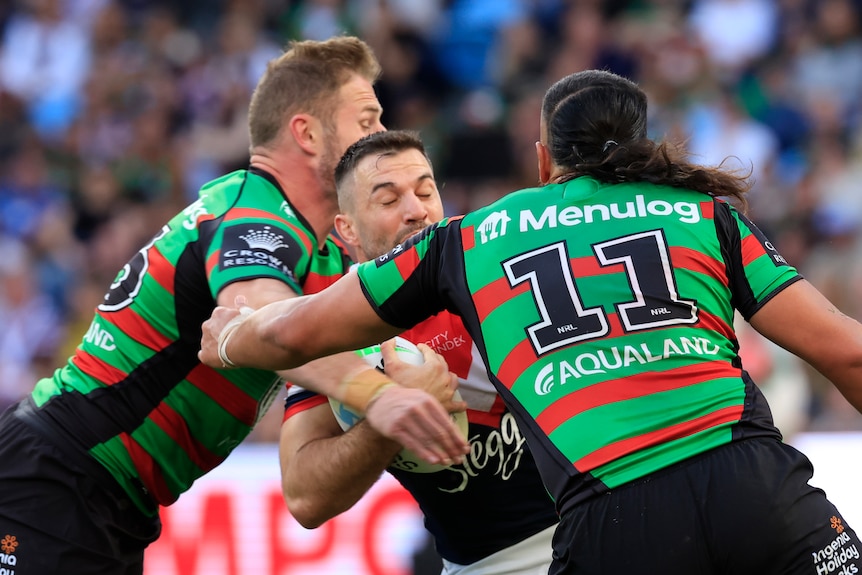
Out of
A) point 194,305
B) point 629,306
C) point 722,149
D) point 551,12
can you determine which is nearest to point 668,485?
point 629,306

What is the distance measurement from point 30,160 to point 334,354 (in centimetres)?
972

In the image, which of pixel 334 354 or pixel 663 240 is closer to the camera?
pixel 663 240

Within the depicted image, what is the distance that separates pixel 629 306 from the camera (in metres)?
3.30

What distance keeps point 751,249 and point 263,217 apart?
6.41 ft

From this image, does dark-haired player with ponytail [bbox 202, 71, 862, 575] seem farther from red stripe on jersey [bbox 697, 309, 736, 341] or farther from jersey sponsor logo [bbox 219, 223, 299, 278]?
jersey sponsor logo [bbox 219, 223, 299, 278]

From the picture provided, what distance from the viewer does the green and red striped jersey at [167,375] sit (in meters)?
4.70

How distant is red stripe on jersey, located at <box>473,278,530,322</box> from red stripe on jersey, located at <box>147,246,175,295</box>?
1.69m

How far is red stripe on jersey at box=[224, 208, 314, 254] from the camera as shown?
464 centimetres

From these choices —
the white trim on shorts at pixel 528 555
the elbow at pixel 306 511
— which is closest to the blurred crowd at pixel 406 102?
the white trim on shorts at pixel 528 555

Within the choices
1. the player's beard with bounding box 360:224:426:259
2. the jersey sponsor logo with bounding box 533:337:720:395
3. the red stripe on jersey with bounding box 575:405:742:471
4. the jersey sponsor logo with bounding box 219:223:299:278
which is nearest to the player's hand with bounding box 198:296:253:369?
the jersey sponsor logo with bounding box 219:223:299:278

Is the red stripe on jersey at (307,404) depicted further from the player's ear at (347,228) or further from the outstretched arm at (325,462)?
the player's ear at (347,228)

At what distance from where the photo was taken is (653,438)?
3.23 metres

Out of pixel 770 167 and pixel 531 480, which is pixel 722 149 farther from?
A: pixel 531 480

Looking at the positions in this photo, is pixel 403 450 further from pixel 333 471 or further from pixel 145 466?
pixel 145 466
